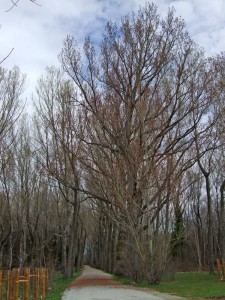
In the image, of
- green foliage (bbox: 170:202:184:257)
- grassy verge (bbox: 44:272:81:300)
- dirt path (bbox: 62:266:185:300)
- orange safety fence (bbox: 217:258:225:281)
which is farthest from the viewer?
green foliage (bbox: 170:202:184:257)

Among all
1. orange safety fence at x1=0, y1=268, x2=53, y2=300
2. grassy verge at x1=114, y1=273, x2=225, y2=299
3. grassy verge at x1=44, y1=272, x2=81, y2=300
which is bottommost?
grassy verge at x1=44, y1=272, x2=81, y2=300

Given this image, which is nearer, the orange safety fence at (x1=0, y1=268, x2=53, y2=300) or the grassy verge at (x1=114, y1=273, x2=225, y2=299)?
the orange safety fence at (x1=0, y1=268, x2=53, y2=300)

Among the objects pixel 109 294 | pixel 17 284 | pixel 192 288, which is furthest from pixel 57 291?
pixel 17 284

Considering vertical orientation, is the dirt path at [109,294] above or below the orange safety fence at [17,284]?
below

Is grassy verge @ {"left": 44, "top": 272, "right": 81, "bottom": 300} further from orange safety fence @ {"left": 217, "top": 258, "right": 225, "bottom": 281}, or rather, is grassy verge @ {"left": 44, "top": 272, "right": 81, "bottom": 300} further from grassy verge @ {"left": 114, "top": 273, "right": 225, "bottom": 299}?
orange safety fence @ {"left": 217, "top": 258, "right": 225, "bottom": 281}

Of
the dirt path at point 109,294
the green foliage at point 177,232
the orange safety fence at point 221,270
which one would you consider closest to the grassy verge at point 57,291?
the dirt path at point 109,294

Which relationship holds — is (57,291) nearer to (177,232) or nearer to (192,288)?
(192,288)

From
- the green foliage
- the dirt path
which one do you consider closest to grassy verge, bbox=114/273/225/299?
the dirt path

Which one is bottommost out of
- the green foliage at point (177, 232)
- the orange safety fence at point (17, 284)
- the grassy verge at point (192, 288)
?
the grassy verge at point (192, 288)

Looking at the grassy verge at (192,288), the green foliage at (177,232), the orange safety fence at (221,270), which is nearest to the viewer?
the grassy verge at (192,288)

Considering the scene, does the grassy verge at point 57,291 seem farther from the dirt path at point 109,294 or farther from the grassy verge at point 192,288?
the grassy verge at point 192,288

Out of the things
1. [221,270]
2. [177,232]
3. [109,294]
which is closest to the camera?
[109,294]

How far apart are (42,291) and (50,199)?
2179cm

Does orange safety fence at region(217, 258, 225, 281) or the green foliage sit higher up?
the green foliage
